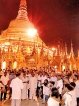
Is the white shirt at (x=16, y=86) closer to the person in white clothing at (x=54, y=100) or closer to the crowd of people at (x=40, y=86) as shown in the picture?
the crowd of people at (x=40, y=86)

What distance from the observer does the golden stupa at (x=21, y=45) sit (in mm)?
28148

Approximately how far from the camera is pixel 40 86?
12.8 metres

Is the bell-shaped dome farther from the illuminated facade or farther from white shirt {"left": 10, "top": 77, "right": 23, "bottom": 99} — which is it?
white shirt {"left": 10, "top": 77, "right": 23, "bottom": 99}

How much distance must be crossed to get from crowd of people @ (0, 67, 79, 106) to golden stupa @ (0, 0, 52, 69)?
15158 mm

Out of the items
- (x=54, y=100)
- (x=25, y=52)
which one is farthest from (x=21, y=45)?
(x=54, y=100)

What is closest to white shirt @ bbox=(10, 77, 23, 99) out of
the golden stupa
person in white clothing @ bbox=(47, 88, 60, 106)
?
person in white clothing @ bbox=(47, 88, 60, 106)

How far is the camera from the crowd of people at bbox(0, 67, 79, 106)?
5461 millimetres

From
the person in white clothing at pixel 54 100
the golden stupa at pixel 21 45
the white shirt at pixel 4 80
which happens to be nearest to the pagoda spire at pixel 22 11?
the golden stupa at pixel 21 45

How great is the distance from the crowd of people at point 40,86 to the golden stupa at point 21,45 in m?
15.2

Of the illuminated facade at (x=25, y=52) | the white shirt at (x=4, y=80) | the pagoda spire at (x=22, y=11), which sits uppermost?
the pagoda spire at (x=22, y=11)

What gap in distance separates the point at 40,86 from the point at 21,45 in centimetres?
2115

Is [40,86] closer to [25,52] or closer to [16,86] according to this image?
[16,86]

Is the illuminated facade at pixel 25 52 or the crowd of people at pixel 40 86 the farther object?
the illuminated facade at pixel 25 52

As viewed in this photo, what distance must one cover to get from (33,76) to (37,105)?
2277mm
